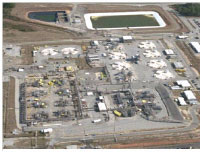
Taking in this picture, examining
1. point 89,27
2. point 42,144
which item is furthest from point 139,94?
point 89,27

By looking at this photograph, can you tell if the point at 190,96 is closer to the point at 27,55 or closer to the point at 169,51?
the point at 169,51

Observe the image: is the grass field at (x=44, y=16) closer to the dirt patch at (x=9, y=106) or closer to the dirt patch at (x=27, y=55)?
the dirt patch at (x=27, y=55)

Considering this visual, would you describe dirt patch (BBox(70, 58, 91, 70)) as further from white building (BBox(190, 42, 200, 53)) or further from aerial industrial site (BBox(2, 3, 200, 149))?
white building (BBox(190, 42, 200, 53))

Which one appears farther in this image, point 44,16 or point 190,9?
point 44,16

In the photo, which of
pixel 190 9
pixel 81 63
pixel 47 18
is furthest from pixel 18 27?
pixel 190 9

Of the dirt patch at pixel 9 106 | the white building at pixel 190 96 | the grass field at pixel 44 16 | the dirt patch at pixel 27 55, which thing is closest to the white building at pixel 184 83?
the white building at pixel 190 96

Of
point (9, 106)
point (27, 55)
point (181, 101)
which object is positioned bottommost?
point (9, 106)

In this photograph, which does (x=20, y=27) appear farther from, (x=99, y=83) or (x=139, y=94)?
(x=139, y=94)
